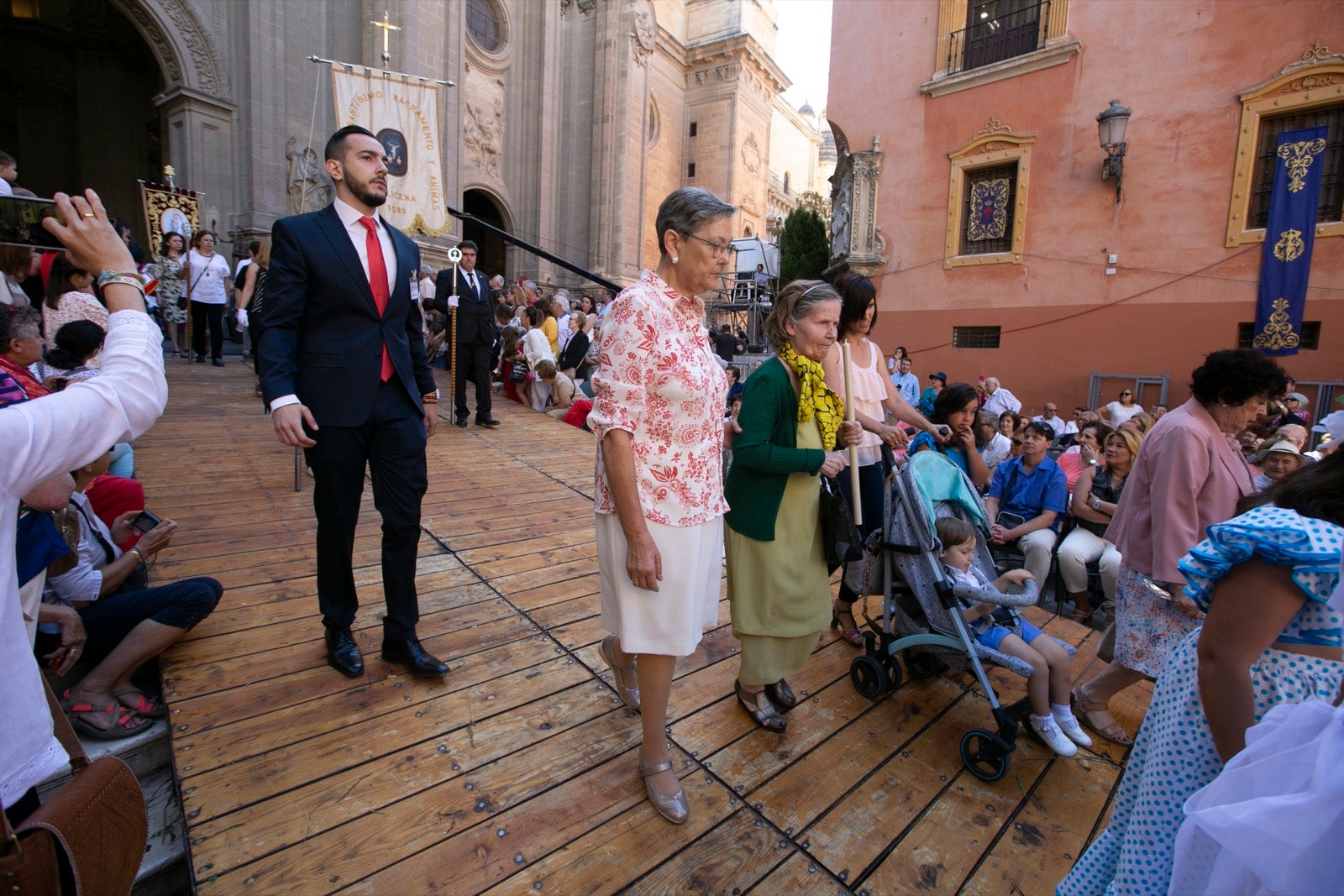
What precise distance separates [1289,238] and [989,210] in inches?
178

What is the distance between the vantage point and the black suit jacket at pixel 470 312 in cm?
744

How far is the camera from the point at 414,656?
268 centimetres

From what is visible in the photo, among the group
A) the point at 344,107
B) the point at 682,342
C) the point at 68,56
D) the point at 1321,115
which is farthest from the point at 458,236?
the point at 1321,115

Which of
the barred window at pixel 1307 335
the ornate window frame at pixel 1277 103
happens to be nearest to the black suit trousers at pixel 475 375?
the barred window at pixel 1307 335

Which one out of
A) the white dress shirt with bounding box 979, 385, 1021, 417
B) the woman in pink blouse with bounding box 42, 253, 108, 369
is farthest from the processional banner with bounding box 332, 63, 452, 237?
the white dress shirt with bounding box 979, 385, 1021, 417

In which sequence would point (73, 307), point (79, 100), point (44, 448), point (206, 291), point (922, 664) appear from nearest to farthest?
1. point (44, 448)
2. point (922, 664)
3. point (73, 307)
4. point (206, 291)
5. point (79, 100)

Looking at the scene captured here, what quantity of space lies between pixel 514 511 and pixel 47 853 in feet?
13.1

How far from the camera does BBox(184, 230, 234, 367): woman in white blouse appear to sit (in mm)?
8977

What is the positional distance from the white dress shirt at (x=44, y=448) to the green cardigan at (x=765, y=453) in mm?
1682

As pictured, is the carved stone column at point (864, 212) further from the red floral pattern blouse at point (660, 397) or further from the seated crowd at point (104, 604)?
the seated crowd at point (104, 604)

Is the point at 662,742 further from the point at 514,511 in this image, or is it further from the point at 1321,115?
the point at 1321,115

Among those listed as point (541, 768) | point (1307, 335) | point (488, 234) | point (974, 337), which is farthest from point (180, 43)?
point (1307, 335)

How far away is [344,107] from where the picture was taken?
7.16 meters

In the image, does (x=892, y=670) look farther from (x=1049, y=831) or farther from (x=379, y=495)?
(x=379, y=495)
